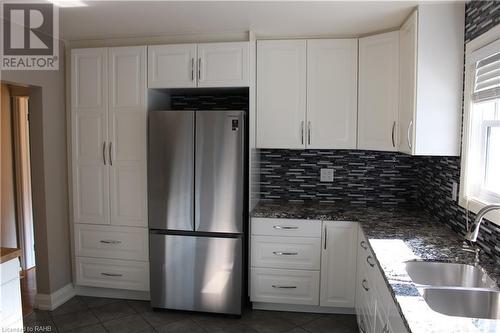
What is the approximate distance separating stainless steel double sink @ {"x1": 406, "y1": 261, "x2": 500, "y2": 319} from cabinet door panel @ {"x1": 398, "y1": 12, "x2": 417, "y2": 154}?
2.78 ft

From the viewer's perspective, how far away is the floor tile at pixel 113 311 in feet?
9.71

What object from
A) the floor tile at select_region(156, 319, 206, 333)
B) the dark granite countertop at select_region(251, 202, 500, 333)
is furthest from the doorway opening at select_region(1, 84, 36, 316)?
A: the dark granite countertop at select_region(251, 202, 500, 333)

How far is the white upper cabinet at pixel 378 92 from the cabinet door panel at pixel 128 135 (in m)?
1.77

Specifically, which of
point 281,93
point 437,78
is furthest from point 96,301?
point 437,78

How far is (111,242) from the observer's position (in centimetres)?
316

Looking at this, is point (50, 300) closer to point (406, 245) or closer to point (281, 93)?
point (281, 93)

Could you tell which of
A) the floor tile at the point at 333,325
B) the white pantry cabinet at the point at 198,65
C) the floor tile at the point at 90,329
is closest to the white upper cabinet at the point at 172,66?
the white pantry cabinet at the point at 198,65

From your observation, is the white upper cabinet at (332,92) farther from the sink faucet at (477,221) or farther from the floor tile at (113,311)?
the floor tile at (113,311)

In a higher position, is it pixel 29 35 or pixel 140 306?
pixel 29 35

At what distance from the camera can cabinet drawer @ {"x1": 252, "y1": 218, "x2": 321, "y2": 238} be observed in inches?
112

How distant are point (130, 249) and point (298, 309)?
1494mm

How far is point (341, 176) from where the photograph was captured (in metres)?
3.29

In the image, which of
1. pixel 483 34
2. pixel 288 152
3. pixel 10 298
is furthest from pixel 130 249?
pixel 483 34

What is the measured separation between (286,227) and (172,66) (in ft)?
5.18
